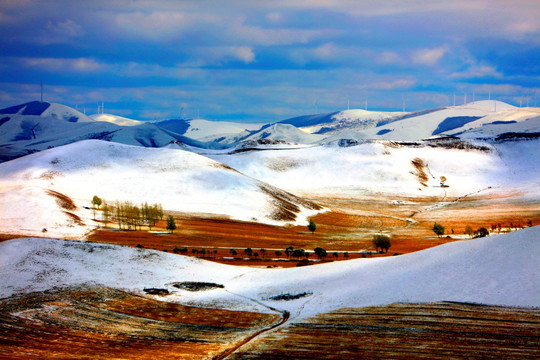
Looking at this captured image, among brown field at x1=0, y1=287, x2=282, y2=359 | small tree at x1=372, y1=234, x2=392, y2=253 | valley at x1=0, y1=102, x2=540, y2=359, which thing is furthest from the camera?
small tree at x1=372, y1=234, x2=392, y2=253

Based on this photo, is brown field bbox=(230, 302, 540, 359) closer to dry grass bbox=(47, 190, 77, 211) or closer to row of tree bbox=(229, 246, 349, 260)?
row of tree bbox=(229, 246, 349, 260)

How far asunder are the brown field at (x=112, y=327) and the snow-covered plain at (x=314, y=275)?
10.7 ft

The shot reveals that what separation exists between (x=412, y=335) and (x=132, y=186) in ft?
424

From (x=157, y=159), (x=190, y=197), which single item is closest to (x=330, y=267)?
(x=190, y=197)

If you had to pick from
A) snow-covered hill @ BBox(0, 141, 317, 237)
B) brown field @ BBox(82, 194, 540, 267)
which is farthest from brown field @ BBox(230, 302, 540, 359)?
snow-covered hill @ BBox(0, 141, 317, 237)

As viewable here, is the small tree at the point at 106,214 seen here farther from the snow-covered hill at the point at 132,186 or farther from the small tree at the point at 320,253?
the small tree at the point at 320,253

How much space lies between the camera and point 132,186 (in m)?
159

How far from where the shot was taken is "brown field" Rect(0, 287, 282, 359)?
124 feet

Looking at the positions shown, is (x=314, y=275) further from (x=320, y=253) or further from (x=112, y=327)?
(x=320, y=253)

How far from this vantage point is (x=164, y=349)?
1531 inches

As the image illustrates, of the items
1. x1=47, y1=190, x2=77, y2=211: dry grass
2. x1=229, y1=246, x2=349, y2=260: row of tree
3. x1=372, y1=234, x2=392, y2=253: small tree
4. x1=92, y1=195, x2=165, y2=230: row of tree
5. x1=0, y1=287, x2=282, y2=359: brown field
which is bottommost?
x1=0, y1=287, x2=282, y2=359: brown field

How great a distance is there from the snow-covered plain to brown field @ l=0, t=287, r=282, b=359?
328cm

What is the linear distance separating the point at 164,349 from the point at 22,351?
8975mm

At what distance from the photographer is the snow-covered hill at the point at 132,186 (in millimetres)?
118519
